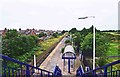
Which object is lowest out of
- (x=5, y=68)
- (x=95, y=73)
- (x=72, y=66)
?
(x=72, y=66)

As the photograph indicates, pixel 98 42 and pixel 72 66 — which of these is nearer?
pixel 72 66

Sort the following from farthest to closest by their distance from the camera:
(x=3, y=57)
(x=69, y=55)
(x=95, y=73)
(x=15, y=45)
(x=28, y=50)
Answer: (x=28, y=50)
(x=15, y=45)
(x=69, y=55)
(x=95, y=73)
(x=3, y=57)

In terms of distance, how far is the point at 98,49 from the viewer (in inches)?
620

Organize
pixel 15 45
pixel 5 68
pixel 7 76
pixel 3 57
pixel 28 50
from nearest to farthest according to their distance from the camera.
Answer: pixel 3 57 < pixel 5 68 < pixel 7 76 < pixel 15 45 < pixel 28 50

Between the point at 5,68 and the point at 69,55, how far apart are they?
8.06m

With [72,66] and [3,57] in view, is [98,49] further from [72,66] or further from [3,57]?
[3,57]

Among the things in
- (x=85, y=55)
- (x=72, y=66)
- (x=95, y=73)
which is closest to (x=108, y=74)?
(x=95, y=73)

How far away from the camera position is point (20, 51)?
15953 mm

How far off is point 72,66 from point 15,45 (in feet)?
15.4

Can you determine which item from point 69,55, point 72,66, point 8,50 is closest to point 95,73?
point 69,55

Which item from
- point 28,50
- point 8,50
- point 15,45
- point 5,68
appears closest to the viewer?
point 5,68

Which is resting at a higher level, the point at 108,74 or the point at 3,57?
the point at 3,57

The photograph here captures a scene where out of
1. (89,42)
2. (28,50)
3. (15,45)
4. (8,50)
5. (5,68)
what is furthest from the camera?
(28,50)

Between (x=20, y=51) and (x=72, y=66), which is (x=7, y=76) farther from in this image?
(x=20, y=51)
